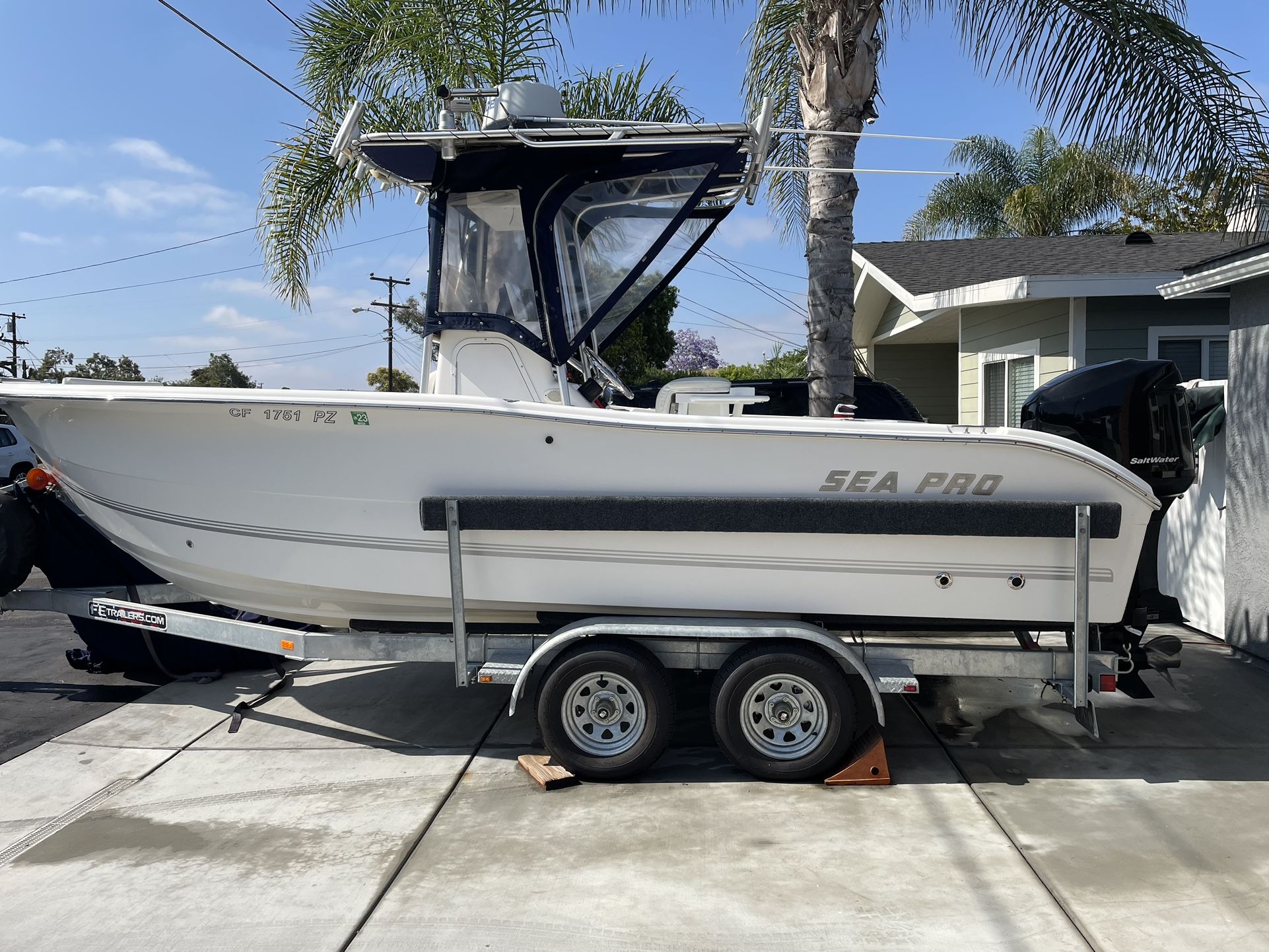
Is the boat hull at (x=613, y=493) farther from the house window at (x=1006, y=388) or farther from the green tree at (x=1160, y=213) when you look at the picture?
the green tree at (x=1160, y=213)

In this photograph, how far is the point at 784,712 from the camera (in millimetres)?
4465

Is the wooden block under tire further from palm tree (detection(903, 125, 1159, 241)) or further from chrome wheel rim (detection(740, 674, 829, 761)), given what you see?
palm tree (detection(903, 125, 1159, 241))

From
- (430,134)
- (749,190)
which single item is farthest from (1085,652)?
(430,134)

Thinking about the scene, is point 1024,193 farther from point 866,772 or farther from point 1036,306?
point 866,772

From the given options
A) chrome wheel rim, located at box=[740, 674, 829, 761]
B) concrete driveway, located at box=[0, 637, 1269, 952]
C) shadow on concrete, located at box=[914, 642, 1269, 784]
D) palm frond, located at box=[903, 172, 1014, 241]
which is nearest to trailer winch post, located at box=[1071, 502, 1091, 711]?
shadow on concrete, located at box=[914, 642, 1269, 784]

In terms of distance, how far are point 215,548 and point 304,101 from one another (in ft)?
22.6

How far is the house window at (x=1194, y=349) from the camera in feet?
32.2

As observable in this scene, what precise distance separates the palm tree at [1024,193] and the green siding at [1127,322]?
15108 millimetres

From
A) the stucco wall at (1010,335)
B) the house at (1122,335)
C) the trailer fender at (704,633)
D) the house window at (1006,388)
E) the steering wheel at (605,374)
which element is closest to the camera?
the trailer fender at (704,633)

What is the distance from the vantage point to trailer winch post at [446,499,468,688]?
4359 mm

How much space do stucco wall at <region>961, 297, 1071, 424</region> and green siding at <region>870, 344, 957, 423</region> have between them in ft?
10.0

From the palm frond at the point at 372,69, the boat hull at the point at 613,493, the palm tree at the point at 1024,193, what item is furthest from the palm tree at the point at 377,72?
the palm tree at the point at 1024,193

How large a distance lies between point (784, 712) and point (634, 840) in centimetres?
99

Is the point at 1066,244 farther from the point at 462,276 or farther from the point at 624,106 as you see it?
the point at 462,276
